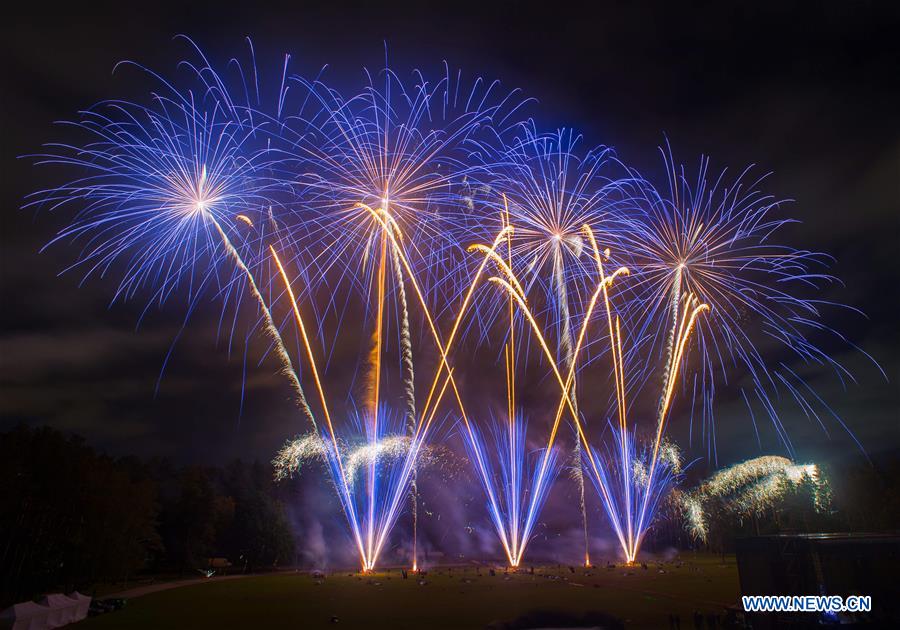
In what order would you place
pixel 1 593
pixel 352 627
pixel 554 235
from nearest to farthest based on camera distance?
pixel 352 627, pixel 554 235, pixel 1 593

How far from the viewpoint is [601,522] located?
68438 mm

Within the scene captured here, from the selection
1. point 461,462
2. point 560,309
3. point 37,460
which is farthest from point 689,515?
point 37,460

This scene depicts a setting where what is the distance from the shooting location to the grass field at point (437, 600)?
2855cm

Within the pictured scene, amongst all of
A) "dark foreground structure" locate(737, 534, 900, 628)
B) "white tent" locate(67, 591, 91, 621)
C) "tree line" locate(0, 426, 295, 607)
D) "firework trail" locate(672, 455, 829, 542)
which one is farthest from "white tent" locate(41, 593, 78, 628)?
"firework trail" locate(672, 455, 829, 542)

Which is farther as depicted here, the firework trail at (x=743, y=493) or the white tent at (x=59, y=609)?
the firework trail at (x=743, y=493)

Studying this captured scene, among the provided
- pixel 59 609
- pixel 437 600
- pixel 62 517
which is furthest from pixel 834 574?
pixel 62 517

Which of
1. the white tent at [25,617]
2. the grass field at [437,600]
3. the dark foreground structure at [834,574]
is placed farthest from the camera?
the grass field at [437,600]

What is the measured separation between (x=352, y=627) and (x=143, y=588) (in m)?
35.9

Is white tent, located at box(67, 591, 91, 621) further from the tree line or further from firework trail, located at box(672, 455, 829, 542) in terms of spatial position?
firework trail, located at box(672, 455, 829, 542)

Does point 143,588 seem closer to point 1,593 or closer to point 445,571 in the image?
point 1,593

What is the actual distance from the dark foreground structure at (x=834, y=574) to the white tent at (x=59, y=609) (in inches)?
1205

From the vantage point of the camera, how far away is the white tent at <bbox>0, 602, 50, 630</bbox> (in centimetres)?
2515

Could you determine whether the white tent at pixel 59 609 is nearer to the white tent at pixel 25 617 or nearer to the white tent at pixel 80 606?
the white tent at pixel 80 606

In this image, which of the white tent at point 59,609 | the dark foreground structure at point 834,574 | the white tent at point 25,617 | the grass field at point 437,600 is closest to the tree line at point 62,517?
the grass field at point 437,600
